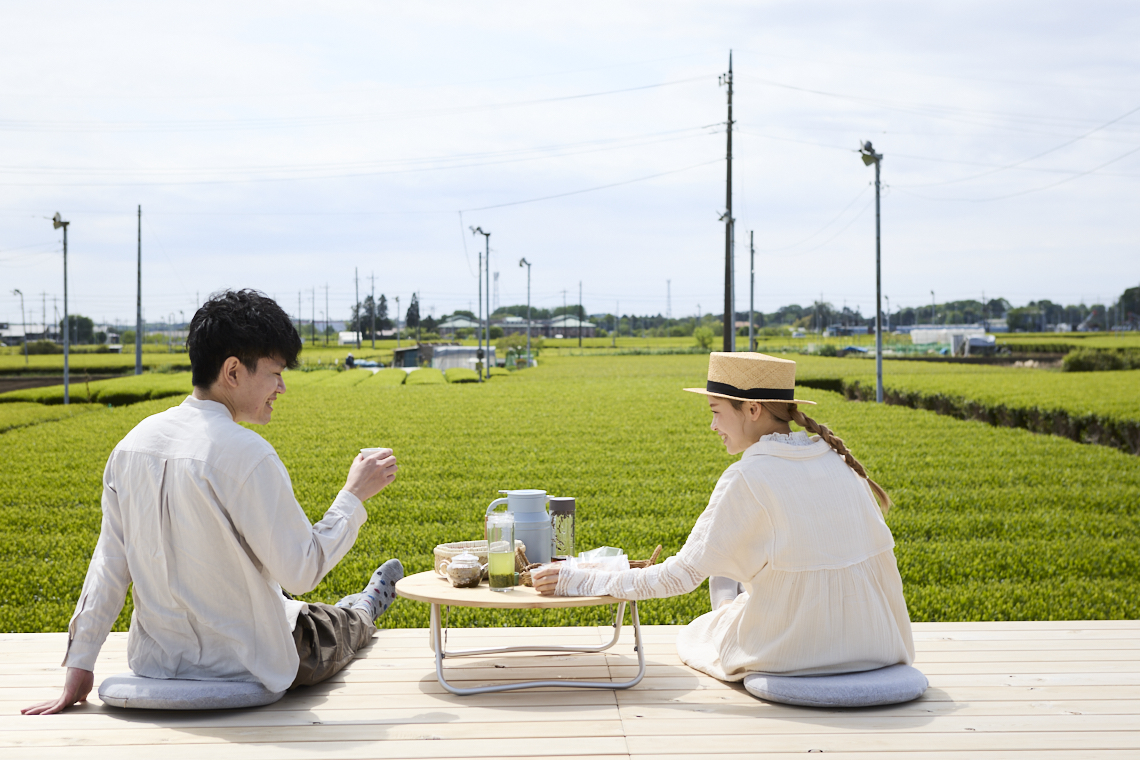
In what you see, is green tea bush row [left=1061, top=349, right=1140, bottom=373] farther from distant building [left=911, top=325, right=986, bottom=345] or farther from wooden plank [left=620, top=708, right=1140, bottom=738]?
wooden plank [left=620, top=708, right=1140, bottom=738]

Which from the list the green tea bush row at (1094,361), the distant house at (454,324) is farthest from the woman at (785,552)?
the distant house at (454,324)

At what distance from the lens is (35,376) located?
4497 cm

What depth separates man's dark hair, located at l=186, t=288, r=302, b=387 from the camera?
2.81m

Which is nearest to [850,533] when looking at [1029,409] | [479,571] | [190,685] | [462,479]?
[479,571]

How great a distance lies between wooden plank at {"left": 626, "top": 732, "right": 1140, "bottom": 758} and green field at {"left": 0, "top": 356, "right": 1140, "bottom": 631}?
2476 mm

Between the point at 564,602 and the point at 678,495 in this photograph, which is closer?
the point at 564,602

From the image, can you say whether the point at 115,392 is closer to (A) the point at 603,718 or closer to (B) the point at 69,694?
A: (B) the point at 69,694

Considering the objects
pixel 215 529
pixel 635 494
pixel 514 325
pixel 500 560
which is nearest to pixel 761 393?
pixel 500 560

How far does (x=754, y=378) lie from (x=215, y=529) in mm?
1825

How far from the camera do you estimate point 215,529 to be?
9.32 ft

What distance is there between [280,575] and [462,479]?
781 cm

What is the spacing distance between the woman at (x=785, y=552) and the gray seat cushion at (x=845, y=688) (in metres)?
0.06

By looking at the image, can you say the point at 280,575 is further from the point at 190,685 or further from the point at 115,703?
the point at 115,703

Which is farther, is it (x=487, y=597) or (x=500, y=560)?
(x=500, y=560)
